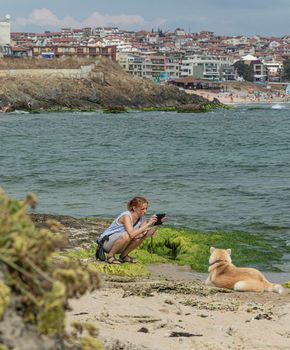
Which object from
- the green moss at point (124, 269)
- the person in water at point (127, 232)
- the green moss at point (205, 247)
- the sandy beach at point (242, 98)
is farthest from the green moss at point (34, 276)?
the sandy beach at point (242, 98)

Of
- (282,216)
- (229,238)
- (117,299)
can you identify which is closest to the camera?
(117,299)

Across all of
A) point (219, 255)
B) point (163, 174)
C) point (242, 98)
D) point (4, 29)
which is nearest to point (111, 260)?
point (219, 255)

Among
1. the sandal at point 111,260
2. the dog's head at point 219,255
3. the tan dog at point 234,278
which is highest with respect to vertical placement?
the dog's head at point 219,255

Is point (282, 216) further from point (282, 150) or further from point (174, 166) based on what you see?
point (282, 150)

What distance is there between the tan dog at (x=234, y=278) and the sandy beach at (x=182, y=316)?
0.46ft

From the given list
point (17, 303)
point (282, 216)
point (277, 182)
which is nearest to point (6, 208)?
point (17, 303)

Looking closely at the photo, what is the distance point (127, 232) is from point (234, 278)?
6.53 feet

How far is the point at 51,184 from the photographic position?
25156 millimetres

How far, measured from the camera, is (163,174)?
28.8 m

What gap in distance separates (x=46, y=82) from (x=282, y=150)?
6960 centimetres

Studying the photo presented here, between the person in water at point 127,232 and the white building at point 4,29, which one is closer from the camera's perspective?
the person in water at point 127,232

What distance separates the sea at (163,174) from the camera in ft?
61.3

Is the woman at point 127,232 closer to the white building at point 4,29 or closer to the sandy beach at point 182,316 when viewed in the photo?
the sandy beach at point 182,316

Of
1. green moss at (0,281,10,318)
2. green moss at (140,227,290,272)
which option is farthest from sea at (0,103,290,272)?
green moss at (0,281,10,318)
